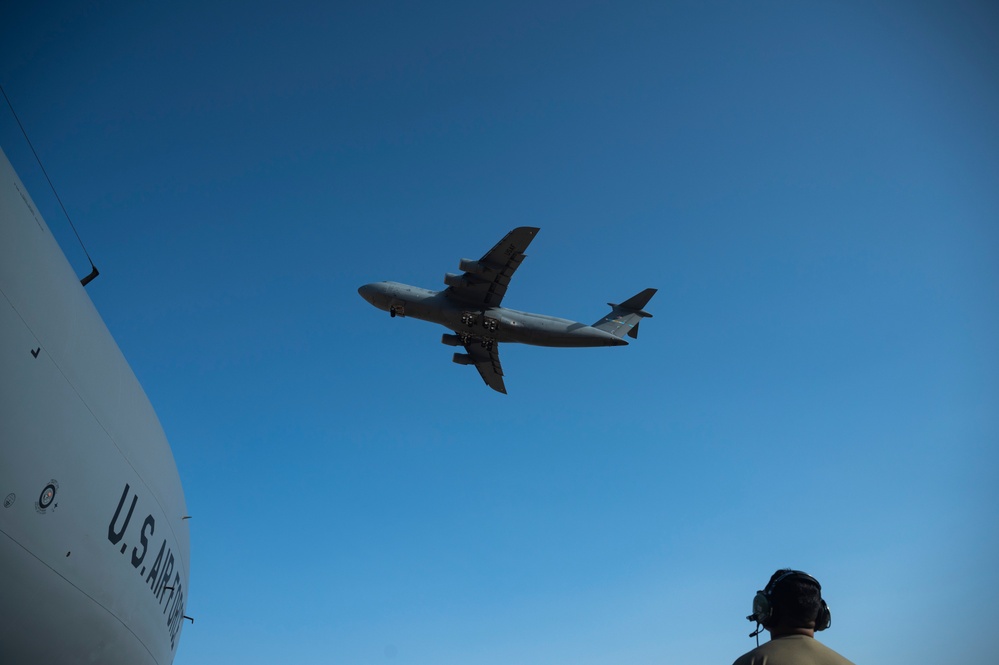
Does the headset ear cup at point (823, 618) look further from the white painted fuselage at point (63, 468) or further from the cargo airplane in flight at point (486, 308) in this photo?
the cargo airplane in flight at point (486, 308)

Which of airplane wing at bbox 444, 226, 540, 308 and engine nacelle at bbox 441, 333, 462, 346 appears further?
engine nacelle at bbox 441, 333, 462, 346

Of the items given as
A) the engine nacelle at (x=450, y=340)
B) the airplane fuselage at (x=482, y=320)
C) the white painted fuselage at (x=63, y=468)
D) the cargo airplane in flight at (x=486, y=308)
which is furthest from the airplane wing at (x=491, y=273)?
the white painted fuselage at (x=63, y=468)

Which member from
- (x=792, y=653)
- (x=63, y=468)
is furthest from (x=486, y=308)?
(x=792, y=653)

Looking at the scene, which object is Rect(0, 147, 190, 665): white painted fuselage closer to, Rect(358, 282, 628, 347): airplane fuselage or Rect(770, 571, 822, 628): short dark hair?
Rect(770, 571, 822, 628): short dark hair

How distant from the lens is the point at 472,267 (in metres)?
32.3

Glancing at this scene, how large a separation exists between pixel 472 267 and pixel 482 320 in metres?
2.85

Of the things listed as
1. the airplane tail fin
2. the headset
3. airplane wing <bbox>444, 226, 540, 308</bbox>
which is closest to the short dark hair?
the headset

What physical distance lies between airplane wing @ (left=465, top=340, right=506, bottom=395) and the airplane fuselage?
40.0 inches

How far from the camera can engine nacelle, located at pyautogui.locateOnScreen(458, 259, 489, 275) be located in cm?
3225

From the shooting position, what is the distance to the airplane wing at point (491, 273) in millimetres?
31516

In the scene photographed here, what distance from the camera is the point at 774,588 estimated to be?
157 inches

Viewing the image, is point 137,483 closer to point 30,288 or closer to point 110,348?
point 110,348

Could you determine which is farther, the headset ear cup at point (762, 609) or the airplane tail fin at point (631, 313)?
the airplane tail fin at point (631, 313)

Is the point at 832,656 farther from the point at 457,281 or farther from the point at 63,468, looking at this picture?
the point at 457,281
